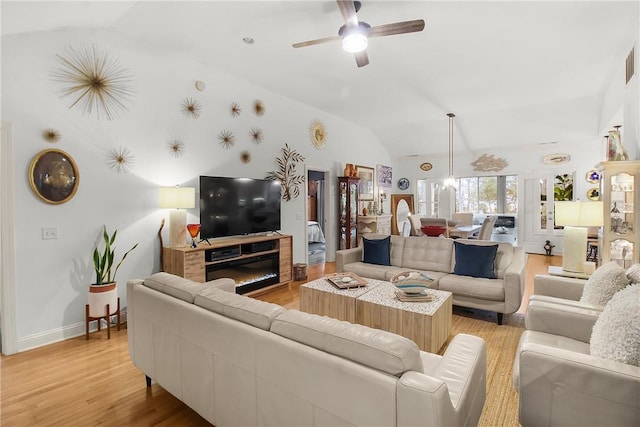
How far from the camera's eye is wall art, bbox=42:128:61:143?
2.89 metres

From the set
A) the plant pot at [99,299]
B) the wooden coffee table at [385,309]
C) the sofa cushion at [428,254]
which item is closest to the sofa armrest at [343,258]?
the sofa cushion at [428,254]

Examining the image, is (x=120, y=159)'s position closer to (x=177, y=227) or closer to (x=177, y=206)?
(x=177, y=206)

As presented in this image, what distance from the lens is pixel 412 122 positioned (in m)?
7.05

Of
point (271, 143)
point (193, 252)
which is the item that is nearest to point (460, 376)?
point (193, 252)

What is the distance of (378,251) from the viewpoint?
4.23m

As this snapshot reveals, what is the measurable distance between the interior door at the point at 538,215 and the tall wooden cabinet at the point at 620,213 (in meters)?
4.72

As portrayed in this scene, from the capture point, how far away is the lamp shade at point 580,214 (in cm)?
307

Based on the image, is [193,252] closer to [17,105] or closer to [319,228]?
[17,105]

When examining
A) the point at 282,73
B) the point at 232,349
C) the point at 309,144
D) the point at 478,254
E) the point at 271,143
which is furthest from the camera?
the point at 309,144

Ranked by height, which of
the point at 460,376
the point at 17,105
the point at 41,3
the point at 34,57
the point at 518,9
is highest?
the point at 518,9

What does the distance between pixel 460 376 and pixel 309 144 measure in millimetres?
5025

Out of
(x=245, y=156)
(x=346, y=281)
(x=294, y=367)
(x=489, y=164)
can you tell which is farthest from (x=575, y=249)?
(x=489, y=164)

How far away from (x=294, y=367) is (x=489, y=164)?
828cm

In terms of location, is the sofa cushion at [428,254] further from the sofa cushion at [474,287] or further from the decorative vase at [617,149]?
the decorative vase at [617,149]
